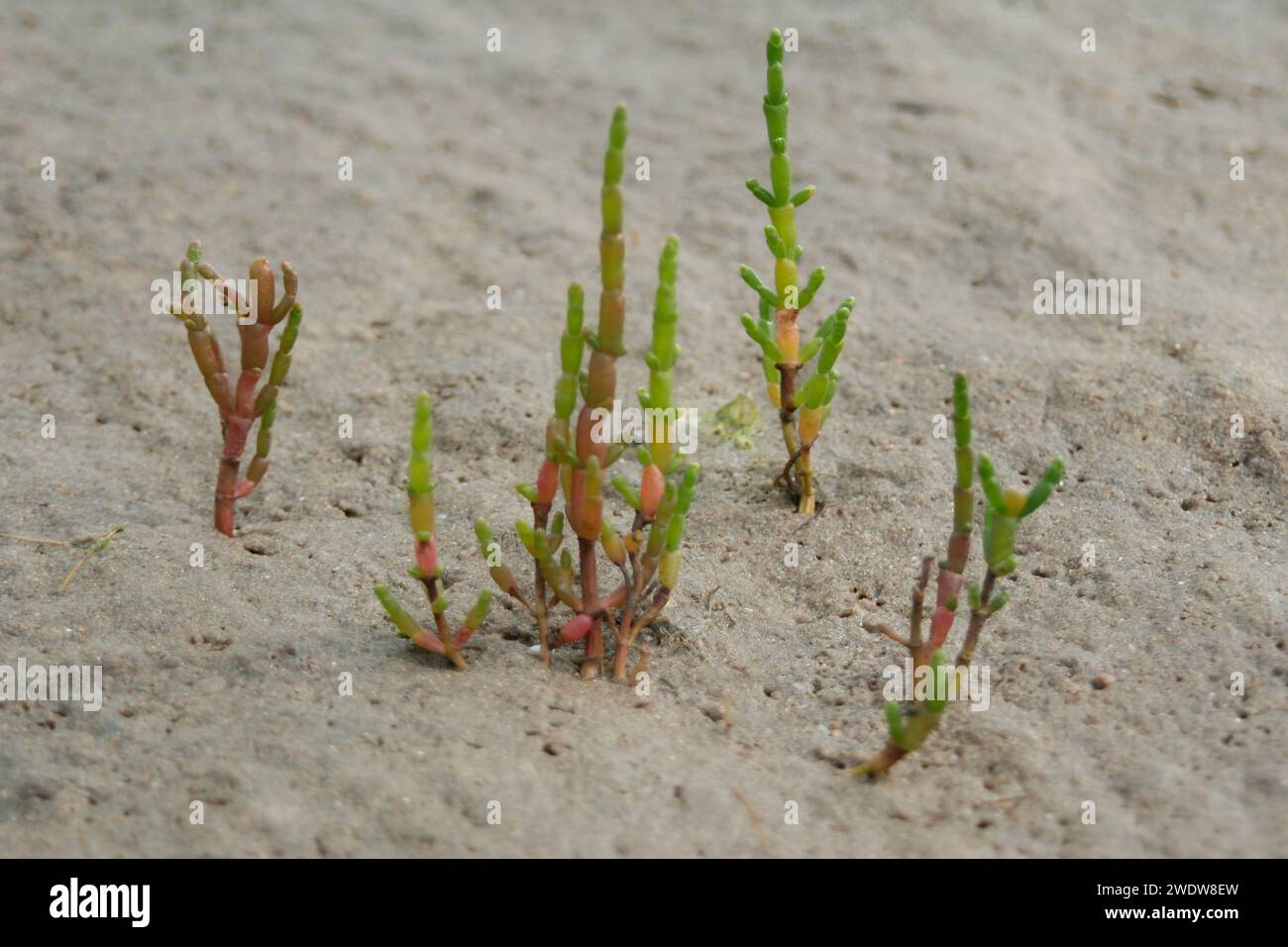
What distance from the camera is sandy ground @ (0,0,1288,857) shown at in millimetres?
2406

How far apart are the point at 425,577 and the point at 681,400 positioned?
1349 millimetres

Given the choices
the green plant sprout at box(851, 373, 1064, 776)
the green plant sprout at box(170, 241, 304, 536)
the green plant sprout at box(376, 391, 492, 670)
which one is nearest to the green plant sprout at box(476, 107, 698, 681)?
the green plant sprout at box(376, 391, 492, 670)

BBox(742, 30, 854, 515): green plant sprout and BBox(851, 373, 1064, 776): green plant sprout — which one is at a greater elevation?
BBox(742, 30, 854, 515): green plant sprout

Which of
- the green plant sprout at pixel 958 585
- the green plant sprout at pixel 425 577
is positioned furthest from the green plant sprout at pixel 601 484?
the green plant sprout at pixel 958 585

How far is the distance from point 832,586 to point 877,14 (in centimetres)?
349

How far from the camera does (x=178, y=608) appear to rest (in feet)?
9.39

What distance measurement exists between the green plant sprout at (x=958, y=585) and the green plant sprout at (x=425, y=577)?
0.78 meters

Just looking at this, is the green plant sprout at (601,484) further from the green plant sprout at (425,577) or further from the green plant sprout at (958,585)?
the green plant sprout at (958,585)

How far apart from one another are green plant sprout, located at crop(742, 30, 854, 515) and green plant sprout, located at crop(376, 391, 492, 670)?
0.90 metres

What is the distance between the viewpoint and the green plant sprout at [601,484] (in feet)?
7.84

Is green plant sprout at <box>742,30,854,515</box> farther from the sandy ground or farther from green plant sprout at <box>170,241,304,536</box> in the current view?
green plant sprout at <box>170,241,304,536</box>
